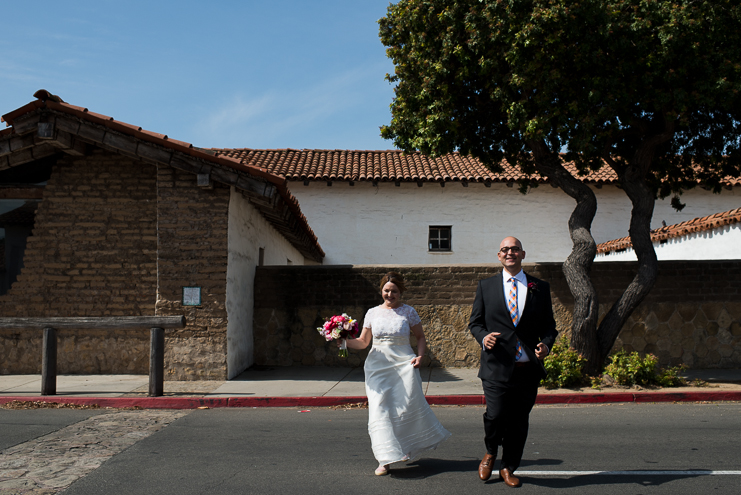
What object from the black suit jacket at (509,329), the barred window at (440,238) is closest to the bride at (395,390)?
the black suit jacket at (509,329)

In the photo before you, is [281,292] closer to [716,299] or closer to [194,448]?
[194,448]

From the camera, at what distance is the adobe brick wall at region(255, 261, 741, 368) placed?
1120 centimetres

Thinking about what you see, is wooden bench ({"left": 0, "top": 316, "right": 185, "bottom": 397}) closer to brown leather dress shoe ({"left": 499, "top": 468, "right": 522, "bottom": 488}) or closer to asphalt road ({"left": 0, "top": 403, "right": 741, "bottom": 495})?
asphalt road ({"left": 0, "top": 403, "right": 741, "bottom": 495})

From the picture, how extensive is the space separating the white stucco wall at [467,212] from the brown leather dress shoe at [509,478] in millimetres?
17411

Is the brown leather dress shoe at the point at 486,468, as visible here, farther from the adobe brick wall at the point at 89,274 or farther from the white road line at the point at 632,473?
the adobe brick wall at the point at 89,274

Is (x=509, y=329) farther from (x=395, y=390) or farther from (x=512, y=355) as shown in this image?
(x=395, y=390)

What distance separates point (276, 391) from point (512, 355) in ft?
17.3

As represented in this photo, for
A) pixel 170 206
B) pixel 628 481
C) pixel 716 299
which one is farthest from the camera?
pixel 716 299

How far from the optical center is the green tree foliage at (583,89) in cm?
890

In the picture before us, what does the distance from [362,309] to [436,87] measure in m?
4.40

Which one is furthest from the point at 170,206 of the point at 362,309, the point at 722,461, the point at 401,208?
the point at 401,208

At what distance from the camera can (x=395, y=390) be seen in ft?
16.2

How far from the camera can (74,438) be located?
19.7 feet

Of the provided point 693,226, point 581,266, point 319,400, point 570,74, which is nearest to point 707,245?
point 693,226
